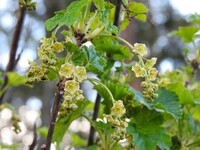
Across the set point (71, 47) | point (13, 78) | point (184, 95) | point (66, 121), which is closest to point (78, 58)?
point (71, 47)

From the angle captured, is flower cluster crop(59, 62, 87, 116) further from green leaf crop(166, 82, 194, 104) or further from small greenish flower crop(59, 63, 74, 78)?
green leaf crop(166, 82, 194, 104)

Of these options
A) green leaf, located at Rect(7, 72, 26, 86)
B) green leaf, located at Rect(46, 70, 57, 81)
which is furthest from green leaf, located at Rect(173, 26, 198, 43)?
green leaf, located at Rect(46, 70, 57, 81)

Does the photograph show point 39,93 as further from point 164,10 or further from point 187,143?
point 187,143

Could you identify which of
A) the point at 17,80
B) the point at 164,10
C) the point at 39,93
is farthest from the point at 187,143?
the point at 164,10

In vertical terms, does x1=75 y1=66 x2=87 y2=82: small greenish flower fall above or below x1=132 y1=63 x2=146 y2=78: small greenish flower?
below

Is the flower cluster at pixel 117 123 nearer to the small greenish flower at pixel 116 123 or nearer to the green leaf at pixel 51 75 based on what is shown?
the small greenish flower at pixel 116 123
